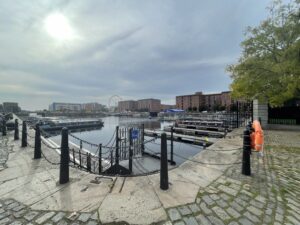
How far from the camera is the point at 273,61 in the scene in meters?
11.1

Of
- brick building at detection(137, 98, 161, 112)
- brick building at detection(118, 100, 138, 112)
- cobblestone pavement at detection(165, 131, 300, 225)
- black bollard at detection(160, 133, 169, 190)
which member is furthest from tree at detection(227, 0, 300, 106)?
brick building at detection(118, 100, 138, 112)

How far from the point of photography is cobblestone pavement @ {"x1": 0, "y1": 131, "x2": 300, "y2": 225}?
2.29 metres

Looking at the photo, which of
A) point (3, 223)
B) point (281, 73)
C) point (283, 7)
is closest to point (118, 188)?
point (3, 223)

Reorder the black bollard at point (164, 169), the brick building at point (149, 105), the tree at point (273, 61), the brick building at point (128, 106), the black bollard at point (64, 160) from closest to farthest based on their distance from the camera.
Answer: the black bollard at point (164, 169)
the black bollard at point (64, 160)
the tree at point (273, 61)
the brick building at point (149, 105)
the brick building at point (128, 106)

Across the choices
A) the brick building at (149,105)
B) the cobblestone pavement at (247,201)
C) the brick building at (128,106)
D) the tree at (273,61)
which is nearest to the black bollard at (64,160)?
the cobblestone pavement at (247,201)

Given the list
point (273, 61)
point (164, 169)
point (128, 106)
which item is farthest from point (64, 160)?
point (128, 106)

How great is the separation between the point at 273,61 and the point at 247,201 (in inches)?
474

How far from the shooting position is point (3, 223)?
7.39 ft

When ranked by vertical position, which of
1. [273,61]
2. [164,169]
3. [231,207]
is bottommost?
[231,207]

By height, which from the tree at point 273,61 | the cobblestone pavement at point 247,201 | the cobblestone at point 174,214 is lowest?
the cobblestone pavement at point 247,201

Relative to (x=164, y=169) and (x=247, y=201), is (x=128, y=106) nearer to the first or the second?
(x=164, y=169)

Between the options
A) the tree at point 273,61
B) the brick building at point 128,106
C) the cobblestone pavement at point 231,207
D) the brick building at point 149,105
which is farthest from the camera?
the brick building at point 128,106

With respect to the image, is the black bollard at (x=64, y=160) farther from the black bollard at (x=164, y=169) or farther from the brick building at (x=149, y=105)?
the brick building at (x=149, y=105)

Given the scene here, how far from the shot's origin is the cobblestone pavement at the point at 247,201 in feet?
7.65
